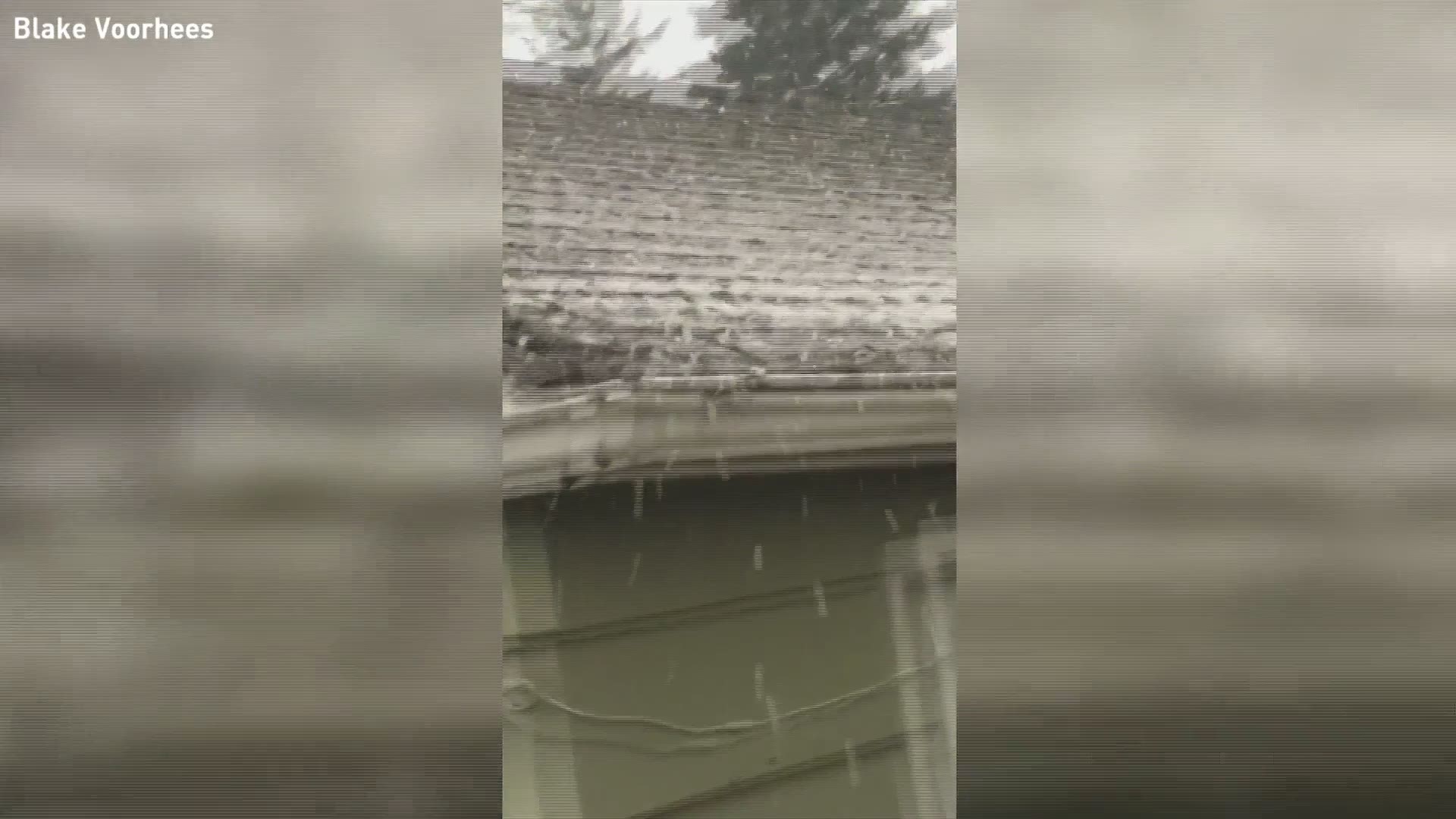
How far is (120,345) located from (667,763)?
0.59 metres

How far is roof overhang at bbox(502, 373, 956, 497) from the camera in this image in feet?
2.10

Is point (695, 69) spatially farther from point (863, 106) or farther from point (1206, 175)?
point (1206, 175)

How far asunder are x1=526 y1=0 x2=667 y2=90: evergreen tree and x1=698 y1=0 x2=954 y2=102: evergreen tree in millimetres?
69

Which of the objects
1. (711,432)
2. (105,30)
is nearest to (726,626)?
(711,432)

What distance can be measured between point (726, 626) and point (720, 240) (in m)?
0.34

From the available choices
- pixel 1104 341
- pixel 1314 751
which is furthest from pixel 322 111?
pixel 1314 751

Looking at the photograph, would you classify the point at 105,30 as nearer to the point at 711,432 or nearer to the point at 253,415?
the point at 253,415

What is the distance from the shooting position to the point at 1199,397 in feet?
2.24

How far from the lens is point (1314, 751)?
0.71 metres

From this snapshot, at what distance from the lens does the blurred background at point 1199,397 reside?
680mm

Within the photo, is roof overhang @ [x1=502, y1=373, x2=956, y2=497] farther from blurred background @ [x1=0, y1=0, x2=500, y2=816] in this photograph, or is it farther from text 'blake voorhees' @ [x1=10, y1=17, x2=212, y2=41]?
text 'blake voorhees' @ [x1=10, y1=17, x2=212, y2=41]

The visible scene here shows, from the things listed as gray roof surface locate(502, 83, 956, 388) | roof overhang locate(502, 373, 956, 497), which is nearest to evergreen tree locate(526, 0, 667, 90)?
gray roof surface locate(502, 83, 956, 388)

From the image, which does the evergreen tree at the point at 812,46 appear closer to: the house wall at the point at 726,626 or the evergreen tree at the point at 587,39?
the evergreen tree at the point at 587,39

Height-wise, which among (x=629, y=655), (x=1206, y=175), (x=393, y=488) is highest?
(x=1206, y=175)
